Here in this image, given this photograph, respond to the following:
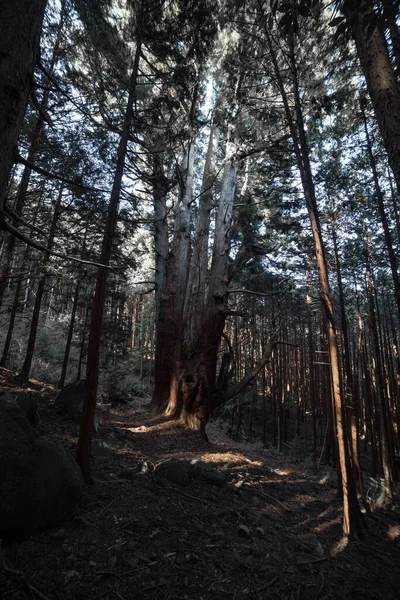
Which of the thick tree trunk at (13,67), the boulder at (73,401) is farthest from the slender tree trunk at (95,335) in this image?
the boulder at (73,401)

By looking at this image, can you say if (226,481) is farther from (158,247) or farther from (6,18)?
(158,247)

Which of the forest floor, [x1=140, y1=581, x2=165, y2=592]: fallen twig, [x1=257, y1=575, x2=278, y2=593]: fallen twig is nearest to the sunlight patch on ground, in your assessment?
the forest floor

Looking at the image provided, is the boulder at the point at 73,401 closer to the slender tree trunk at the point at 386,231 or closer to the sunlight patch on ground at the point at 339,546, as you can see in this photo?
the sunlight patch on ground at the point at 339,546

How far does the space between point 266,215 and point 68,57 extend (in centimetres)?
864

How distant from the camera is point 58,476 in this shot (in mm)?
3174

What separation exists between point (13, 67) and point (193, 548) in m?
4.57

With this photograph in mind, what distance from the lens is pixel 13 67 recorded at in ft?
5.86

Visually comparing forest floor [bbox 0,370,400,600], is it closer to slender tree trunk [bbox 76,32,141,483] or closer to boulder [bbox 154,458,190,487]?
boulder [bbox 154,458,190,487]

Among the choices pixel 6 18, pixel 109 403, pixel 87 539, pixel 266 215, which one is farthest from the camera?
pixel 109 403

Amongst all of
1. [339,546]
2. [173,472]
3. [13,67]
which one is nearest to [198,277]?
[173,472]

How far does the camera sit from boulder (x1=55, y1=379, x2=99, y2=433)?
7129 millimetres

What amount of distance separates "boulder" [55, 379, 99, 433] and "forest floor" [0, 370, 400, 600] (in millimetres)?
1122

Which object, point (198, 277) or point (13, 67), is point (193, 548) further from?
point (198, 277)

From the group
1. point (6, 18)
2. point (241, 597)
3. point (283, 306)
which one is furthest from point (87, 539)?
point (283, 306)
